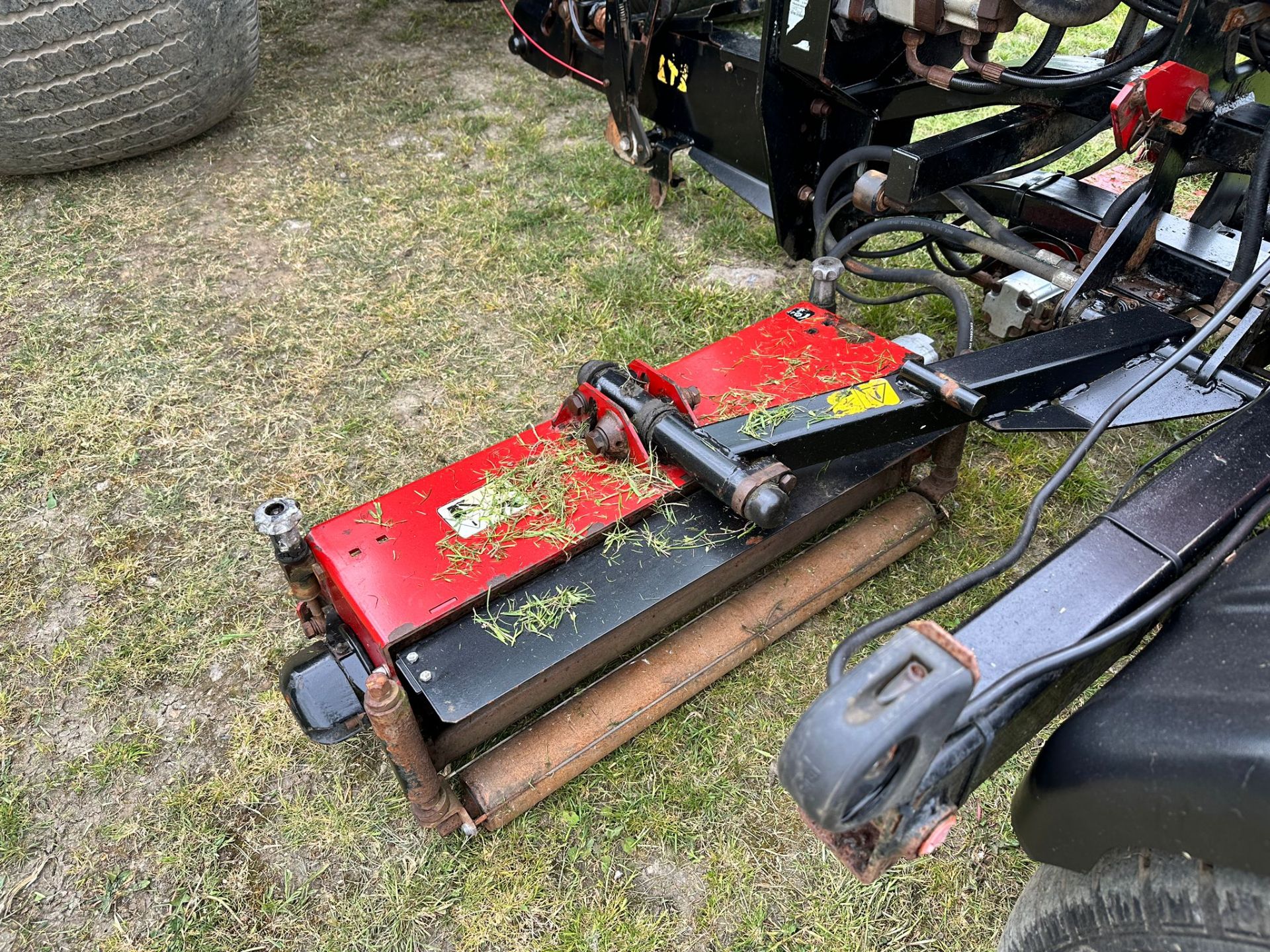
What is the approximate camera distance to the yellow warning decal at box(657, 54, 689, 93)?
9.57 feet

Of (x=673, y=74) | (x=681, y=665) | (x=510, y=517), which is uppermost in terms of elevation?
(x=673, y=74)

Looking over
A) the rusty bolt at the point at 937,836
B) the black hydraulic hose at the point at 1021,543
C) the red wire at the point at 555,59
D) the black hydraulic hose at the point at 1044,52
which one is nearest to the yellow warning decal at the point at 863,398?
the black hydraulic hose at the point at 1021,543

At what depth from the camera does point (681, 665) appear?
6.14 feet

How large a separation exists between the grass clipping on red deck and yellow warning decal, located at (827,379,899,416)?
1.33 feet

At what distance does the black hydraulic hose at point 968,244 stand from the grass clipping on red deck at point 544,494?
1.02 metres

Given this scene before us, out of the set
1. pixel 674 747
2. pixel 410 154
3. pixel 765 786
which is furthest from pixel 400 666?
pixel 410 154

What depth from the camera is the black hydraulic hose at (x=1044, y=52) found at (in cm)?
204

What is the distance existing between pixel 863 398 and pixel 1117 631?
3.11ft

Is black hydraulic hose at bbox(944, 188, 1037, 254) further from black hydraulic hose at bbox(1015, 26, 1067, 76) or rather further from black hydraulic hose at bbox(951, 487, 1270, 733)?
black hydraulic hose at bbox(951, 487, 1270, 733)

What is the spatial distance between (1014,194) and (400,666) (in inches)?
79.7

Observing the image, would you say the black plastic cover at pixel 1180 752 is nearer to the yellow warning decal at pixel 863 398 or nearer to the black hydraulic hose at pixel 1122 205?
the yellow warning decal at pixel 863 398

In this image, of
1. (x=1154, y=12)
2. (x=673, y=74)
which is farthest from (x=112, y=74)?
(x=1154, y=12)

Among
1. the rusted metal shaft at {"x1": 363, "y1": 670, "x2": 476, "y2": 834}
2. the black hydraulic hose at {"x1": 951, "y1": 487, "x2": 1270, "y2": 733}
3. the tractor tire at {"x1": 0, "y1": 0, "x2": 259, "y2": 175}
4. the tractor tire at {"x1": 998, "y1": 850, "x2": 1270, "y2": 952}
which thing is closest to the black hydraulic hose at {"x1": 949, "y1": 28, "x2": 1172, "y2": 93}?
the black hydraulic hose at {"x1": 951, "y1": 487, "x2": 1270, "y2": 733}

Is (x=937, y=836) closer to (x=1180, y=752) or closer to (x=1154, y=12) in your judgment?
(x=1180, y=752)
